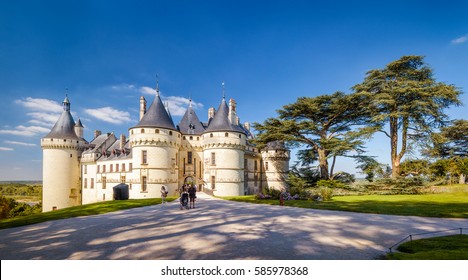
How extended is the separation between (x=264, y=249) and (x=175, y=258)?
204 cm

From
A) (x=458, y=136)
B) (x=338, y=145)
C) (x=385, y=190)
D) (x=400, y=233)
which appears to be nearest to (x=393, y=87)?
(x=338, y=145)

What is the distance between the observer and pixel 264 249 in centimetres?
535

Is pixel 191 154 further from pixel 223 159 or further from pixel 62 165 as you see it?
pixel 62 165

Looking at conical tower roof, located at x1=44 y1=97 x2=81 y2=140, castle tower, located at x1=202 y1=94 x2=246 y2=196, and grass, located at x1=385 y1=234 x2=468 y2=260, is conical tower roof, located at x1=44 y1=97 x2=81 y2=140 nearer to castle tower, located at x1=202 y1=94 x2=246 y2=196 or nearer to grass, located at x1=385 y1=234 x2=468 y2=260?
castle tower, located at x1=202 y1=94 x2=246 y2=196

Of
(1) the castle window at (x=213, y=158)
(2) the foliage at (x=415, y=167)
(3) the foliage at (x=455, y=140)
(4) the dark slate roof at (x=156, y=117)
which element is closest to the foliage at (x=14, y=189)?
(4) the dark slate roof at (x=156, y=117)

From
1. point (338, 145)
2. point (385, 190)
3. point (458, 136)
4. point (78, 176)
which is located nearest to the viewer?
point (385, 190)

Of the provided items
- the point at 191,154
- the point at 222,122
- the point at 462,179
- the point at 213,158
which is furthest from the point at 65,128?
the point at 462,179

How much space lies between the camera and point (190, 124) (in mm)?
32906

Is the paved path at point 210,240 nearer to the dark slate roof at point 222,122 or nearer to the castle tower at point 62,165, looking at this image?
the dark slate roof at point 222,122

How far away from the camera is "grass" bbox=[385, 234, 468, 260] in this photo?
176 inches

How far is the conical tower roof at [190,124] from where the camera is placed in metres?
32.3

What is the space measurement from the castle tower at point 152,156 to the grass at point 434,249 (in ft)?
80.4

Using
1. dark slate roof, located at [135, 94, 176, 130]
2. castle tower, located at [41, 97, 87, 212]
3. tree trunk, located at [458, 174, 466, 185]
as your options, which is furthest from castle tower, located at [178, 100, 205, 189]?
tree trunk, located at [458, 174, 466, 185]
